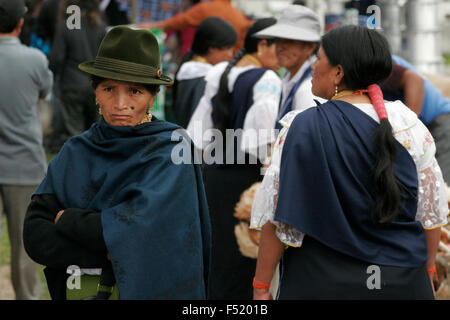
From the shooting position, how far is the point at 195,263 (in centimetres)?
239

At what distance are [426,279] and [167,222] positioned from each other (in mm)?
1083

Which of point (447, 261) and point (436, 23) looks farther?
point (436, 23)

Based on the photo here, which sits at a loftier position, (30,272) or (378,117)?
(378,117)

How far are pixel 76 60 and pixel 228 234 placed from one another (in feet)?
14.8

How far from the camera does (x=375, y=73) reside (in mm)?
2543

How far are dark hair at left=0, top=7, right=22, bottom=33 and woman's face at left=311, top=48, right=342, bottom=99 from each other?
2310 mm

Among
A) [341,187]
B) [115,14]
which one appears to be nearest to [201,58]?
[341,187]

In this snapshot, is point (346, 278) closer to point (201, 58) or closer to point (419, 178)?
point (419, 178)

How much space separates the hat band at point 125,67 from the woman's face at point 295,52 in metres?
1.75

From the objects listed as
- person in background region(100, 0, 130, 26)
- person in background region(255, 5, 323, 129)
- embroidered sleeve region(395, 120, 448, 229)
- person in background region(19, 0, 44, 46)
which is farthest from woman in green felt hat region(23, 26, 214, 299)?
person in background region(100, 0, 130, 26)

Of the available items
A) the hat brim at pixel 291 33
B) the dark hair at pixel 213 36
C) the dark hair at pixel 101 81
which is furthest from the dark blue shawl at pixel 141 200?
the dark hair at pixel 213 36
